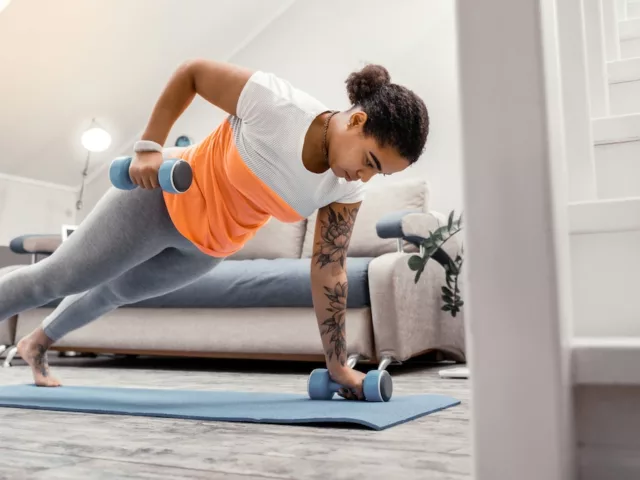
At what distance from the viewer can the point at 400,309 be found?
8.61 ft

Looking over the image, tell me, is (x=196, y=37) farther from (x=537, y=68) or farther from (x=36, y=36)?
(x=537, y=68)

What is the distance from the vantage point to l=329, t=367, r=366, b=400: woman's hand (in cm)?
173

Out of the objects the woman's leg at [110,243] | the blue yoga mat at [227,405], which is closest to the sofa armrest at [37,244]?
the blue yoga mat at [227,405]

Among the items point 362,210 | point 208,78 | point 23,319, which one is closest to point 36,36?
point 23,319

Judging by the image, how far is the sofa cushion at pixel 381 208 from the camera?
332 centimetres

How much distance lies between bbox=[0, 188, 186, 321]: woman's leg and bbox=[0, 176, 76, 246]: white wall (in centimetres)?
273

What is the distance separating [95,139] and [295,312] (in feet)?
7.05

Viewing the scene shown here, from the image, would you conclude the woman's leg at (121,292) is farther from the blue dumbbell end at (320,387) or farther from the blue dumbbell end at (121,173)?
the blue dumbbell end at (320,387)

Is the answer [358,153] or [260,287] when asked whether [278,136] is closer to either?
[358,153]

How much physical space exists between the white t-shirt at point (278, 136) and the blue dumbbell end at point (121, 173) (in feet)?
0.88

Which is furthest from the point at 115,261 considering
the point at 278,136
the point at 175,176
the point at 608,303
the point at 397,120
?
the point at 608,303

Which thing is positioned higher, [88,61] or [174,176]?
[88,61]

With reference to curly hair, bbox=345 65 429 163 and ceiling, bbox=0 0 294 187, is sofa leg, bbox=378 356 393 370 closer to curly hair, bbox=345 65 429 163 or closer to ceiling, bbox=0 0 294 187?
curly hair, bbox=345 65 429 163

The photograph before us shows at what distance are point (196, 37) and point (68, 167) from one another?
51.9 inches
